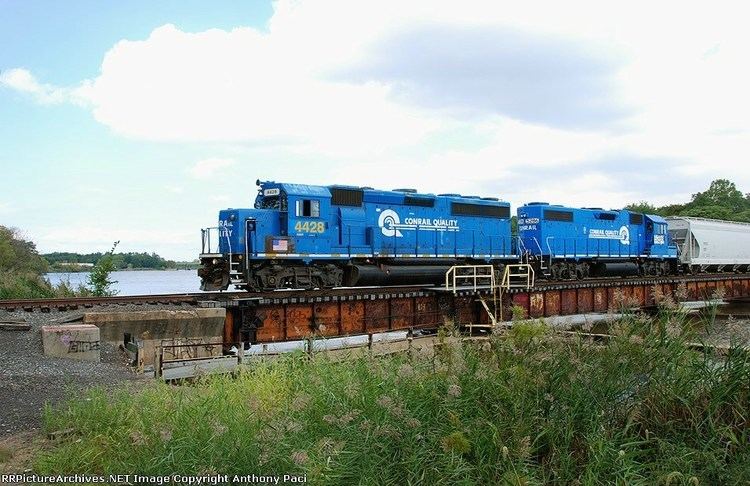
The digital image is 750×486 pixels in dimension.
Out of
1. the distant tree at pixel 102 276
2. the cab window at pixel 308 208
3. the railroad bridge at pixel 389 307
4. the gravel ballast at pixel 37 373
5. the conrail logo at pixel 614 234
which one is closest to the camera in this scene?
the gravel ballast at pixel 37 373

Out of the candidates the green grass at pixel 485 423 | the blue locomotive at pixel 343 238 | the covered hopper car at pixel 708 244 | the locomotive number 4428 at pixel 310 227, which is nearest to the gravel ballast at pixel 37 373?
the green grass at pixel 485 423

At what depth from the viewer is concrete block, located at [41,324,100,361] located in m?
12.1

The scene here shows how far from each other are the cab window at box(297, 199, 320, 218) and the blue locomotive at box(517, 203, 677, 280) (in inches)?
441

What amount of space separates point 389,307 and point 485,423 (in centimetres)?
1410

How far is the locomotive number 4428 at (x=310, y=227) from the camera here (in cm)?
1895

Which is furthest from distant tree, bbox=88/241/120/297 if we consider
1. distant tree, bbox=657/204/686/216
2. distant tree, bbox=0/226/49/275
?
distant tree, bbox=657/204/686/216

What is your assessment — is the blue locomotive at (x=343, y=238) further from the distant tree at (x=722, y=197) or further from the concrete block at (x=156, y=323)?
the distant tree at (x=722, y=197)

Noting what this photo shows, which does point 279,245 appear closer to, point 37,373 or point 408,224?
point 408,224

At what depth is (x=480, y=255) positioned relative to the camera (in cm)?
2494

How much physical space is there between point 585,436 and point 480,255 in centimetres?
1973

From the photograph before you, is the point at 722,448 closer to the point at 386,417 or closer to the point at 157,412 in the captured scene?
the point at 386,417

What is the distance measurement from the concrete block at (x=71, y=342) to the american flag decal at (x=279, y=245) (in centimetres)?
643

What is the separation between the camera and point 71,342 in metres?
12.3

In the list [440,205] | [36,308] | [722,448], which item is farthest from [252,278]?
[722,448]
